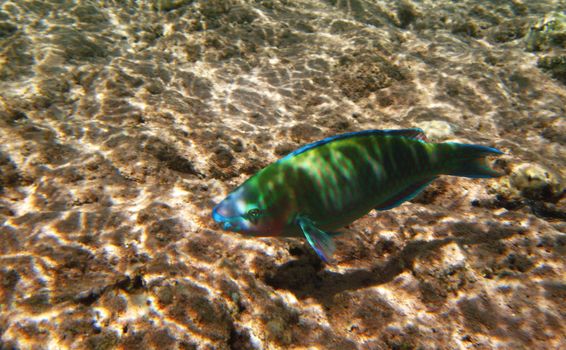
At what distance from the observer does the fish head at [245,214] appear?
2014 millimetres

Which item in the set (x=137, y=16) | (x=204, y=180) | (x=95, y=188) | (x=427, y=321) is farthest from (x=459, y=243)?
(x=137, y=16)

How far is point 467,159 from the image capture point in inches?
95.8

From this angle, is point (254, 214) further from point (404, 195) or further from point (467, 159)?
point (467, 159)

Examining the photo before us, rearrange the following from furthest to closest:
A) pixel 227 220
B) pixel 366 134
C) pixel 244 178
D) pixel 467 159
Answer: pixel 244 178, pixel 467 159, pixel 366 134, pixel 227 220

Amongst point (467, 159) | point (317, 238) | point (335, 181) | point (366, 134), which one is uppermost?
point (366, 134)

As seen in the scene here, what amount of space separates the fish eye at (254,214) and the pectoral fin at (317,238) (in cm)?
27

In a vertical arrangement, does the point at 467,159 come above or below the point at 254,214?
above

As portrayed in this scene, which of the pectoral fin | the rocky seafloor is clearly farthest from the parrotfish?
the rocky seafloor

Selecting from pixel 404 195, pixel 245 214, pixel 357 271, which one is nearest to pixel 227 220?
pixel 245 214

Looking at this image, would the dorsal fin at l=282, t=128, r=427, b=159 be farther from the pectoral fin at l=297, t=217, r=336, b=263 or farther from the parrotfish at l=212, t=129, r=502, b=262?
the pectoral fin at l=297, t=217, r=336, b=263

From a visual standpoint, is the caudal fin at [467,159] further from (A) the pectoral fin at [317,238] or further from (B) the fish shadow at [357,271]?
(A) the pectoral fin at [317,238]

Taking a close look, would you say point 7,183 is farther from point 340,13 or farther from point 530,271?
point 340,13

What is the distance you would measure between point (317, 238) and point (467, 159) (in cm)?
133

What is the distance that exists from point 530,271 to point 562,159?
245 cm
